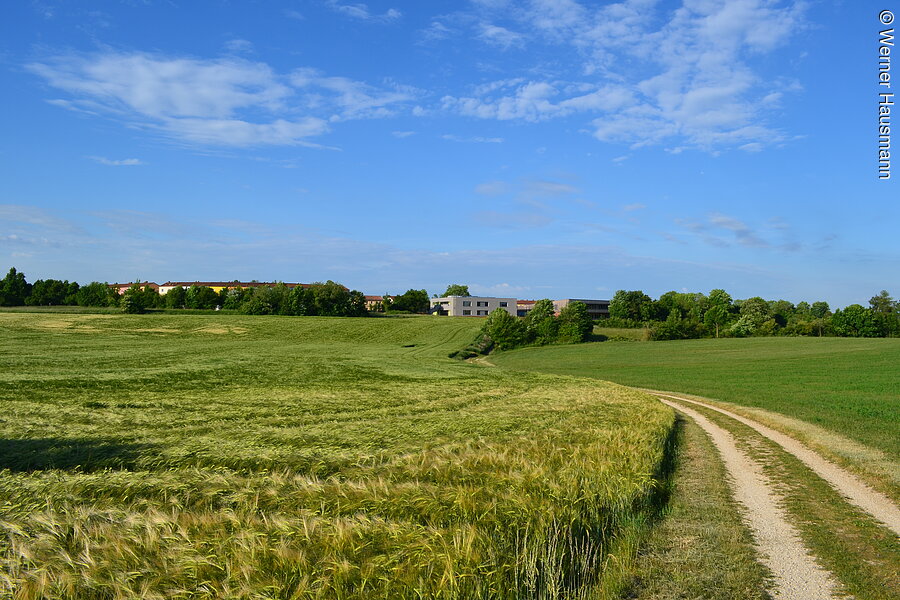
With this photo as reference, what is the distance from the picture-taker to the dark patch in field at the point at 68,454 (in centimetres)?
979

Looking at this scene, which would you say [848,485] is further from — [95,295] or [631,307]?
[95,295]

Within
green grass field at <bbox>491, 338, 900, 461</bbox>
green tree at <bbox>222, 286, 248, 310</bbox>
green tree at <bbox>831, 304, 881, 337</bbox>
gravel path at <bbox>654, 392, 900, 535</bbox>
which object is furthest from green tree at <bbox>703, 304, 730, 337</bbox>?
gravel path at <bbox>654, 392, 900, 535</bbox>

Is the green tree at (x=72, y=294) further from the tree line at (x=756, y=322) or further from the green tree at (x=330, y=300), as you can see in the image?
the tree line at (x=756, y=322)

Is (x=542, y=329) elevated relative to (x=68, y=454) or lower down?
elevated

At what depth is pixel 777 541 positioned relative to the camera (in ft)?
28.6

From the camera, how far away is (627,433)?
1484 centimetres

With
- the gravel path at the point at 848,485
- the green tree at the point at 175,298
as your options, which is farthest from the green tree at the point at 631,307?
the gravel path at the point at 848,485

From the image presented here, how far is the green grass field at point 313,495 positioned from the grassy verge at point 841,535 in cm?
254

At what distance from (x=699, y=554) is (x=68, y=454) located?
1097cm

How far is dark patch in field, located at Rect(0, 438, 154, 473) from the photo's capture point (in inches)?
385

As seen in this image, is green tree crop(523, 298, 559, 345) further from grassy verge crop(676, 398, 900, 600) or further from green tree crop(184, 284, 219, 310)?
grassy verge crop(676, 398, 900, 600)

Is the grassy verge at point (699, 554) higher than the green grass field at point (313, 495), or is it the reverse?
the green grass field at point (313, 495)

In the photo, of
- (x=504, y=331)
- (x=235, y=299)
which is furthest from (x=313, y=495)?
(x=235, y=299)

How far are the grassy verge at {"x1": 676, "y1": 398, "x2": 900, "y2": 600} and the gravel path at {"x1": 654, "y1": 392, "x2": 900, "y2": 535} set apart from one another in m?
0.22
